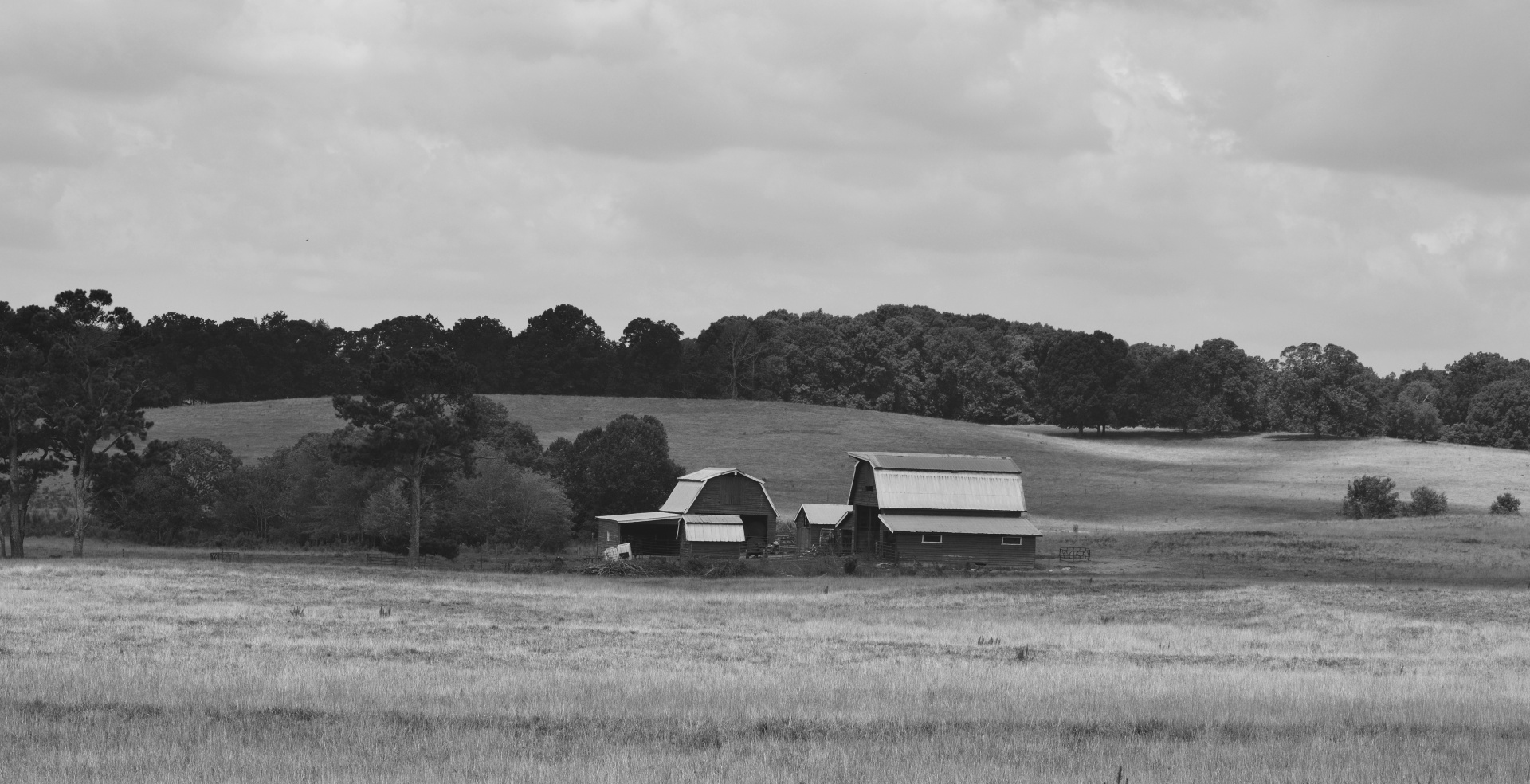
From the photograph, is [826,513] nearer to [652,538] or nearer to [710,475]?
[710,475]

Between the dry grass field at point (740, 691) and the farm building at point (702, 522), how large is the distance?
114ft

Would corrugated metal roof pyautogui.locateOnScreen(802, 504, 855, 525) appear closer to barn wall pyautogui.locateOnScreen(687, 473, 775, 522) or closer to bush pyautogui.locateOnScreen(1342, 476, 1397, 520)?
barn wall pyautogui.locateOnScreen(687, 473, 775, 522)

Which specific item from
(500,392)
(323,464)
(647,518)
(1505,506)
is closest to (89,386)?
(323,464)

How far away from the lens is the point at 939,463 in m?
82.2

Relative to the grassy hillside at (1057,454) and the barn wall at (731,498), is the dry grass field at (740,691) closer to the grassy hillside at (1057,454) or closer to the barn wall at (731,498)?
the barn wall at (731,498)

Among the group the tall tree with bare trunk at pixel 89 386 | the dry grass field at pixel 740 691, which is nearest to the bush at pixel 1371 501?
the dry grass field at pixel 740 691

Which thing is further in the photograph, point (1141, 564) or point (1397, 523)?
point (1397, 523)

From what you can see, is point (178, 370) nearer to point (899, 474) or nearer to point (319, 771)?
point (899, 474)

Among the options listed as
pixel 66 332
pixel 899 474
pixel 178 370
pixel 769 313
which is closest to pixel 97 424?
pixel 66 332

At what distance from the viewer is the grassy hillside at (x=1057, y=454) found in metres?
105

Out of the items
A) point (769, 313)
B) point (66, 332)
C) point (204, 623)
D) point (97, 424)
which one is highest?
point (769, 313)

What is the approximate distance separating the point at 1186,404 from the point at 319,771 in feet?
471

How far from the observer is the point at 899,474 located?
81125mm

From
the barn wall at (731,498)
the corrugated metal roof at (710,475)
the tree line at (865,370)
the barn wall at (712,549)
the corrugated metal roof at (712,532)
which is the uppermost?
the tree line at (865,370)
